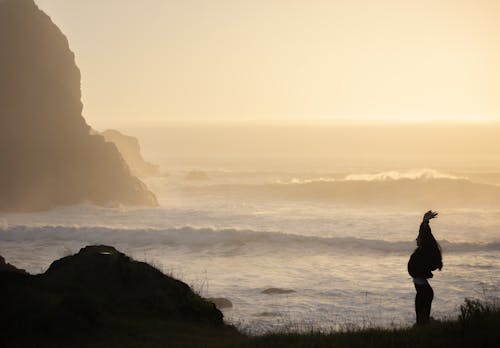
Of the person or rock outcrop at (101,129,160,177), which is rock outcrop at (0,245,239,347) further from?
rock outcrop at (101,129,160,177)

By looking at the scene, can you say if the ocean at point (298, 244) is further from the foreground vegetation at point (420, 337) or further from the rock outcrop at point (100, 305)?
the rock outcrop at point (100, 305)

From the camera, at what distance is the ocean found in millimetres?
16797

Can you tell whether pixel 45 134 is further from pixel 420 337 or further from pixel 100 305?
pixel 420 337

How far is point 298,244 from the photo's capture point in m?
29.6

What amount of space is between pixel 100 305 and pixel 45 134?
40.9 meters

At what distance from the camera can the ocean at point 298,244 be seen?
661 inches

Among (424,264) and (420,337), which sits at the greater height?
(424,264)

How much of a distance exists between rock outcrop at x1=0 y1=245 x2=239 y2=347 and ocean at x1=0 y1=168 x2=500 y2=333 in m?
2.55

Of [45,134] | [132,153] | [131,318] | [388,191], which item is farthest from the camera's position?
[132,153]

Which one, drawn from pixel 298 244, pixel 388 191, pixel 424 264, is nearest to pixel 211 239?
pixel 298 244

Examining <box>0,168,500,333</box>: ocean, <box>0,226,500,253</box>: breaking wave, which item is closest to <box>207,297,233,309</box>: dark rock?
<box>0,168,500,333</box>: ocean

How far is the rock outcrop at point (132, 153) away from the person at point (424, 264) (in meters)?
71.9

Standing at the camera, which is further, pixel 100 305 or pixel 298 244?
pixel 298 244

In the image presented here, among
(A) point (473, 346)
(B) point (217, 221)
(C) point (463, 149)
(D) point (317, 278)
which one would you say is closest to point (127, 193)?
(B) point (217, 221)
